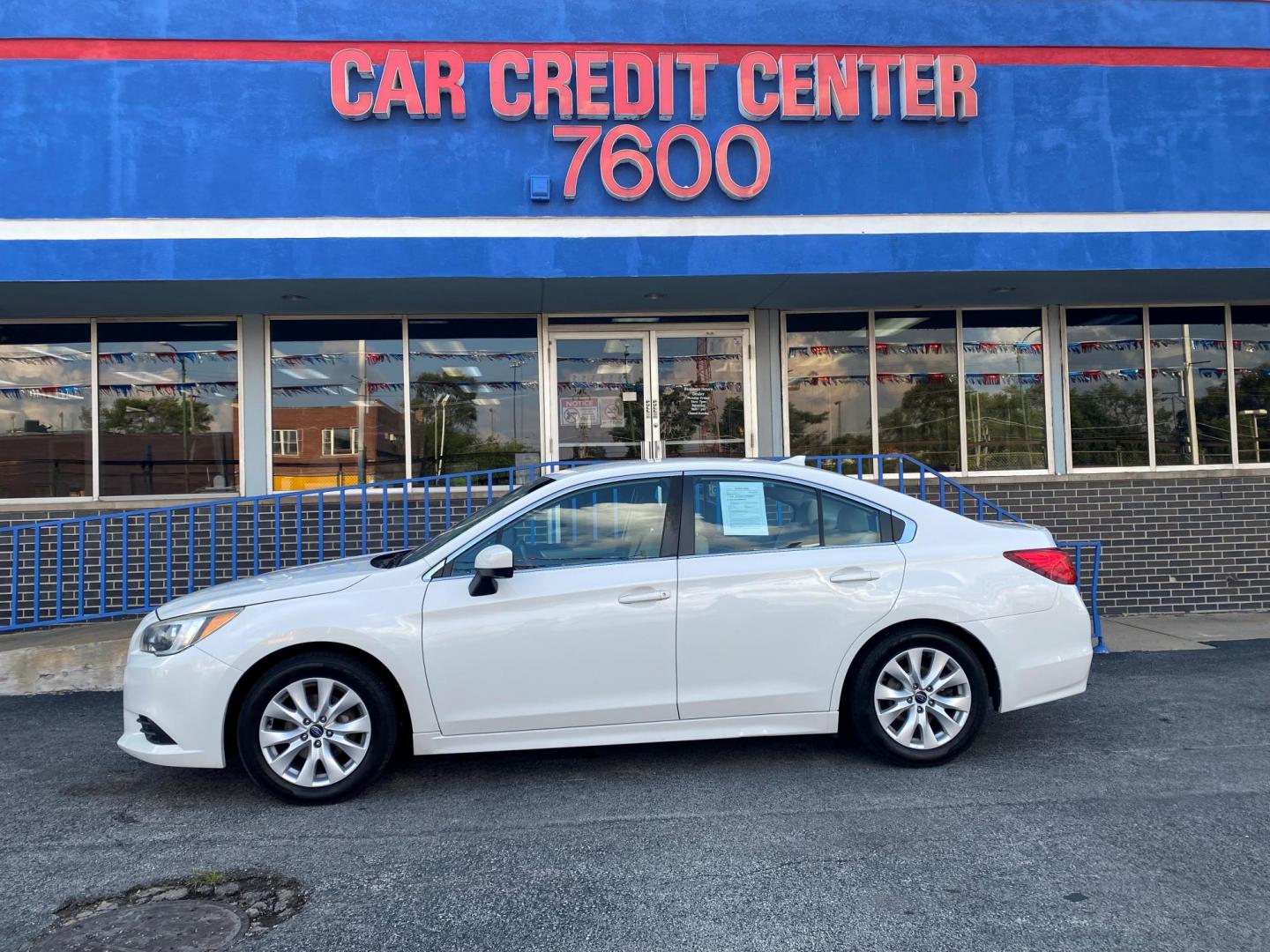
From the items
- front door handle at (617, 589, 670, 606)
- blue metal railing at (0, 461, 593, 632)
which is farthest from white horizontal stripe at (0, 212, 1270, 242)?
front door handle at (617, 589, 670, 606)

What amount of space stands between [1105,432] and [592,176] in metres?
5.92

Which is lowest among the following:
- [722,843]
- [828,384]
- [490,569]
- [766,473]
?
[722,843]

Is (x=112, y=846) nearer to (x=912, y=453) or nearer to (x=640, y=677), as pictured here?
(x=640, y=677)

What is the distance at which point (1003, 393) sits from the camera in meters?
9.93

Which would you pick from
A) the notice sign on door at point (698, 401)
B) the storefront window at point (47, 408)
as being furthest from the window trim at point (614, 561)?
the storefront window at point (47, 408)

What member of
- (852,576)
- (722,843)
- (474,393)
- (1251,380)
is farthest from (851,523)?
(1251,380)

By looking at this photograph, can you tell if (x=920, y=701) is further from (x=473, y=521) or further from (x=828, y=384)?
(x=828, y=384)

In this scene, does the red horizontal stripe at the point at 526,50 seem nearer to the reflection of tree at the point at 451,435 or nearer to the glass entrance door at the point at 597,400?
the glass entrance door at the point at 597,400

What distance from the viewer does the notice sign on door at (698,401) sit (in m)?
9.73

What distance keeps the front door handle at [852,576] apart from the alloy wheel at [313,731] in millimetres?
2379

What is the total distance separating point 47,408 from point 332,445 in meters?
2.80

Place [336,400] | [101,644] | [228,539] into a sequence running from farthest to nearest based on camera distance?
[336,400]
[228,539]
[101,644]

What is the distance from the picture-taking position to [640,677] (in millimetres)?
4648

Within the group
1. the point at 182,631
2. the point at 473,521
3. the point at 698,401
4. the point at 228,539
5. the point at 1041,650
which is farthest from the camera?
the point at 698,401
